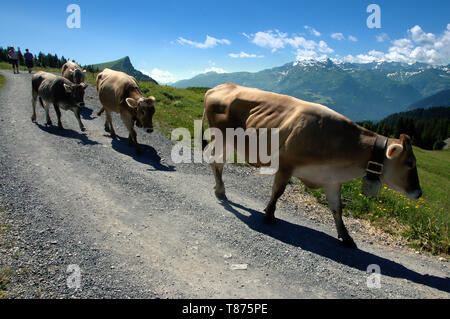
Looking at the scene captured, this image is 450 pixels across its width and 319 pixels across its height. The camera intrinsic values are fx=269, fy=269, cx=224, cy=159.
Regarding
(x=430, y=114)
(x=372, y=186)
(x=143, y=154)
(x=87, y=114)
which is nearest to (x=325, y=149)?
(x=372, y=186)

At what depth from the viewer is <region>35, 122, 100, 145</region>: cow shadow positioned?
40.0ft

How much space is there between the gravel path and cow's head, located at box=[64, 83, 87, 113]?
396 cm

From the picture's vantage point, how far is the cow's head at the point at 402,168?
527 cm

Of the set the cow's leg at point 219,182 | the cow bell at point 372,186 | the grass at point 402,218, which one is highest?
the cow bell at point 372,186

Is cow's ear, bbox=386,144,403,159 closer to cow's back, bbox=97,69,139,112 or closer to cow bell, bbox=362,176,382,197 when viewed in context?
cow bell, bbox=362,176,382,197

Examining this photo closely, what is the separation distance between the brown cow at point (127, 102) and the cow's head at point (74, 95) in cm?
96

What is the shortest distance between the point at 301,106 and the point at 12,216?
7.00 m

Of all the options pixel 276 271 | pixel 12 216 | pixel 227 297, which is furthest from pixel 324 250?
pixel 12 216

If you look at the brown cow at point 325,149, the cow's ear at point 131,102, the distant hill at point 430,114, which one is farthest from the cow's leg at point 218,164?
the distant hill at point 430,114

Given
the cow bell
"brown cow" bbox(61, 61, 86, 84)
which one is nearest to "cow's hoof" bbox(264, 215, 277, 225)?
the cow bell

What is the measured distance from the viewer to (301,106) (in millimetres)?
6336

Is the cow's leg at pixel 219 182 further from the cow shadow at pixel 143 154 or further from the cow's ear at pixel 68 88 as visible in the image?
the cow's ear at pixel 68 88

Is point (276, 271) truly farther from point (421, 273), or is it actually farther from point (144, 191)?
point (144, 191)

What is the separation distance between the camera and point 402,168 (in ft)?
17.7
